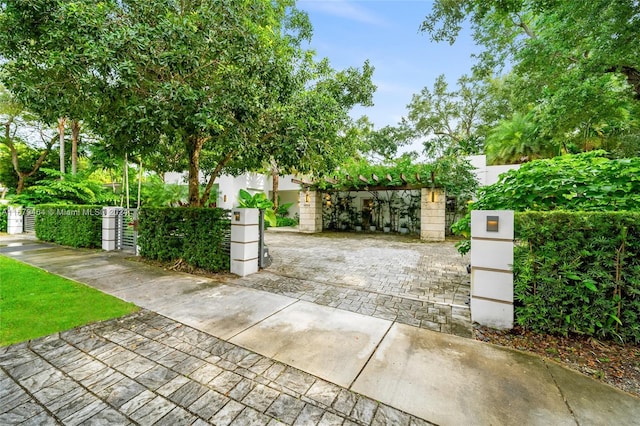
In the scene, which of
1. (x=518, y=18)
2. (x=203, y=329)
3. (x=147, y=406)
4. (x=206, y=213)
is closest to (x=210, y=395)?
(x=147, y=406)

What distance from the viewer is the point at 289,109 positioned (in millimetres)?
5059

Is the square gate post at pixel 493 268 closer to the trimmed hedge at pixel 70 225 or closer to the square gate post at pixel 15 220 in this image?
the trimmed hedge at pixel 70 225

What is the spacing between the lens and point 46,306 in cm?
374

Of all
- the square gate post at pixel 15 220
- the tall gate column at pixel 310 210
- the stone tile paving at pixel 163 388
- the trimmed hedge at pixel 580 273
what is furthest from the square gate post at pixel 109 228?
the trimmed hedge at pixel 580 273

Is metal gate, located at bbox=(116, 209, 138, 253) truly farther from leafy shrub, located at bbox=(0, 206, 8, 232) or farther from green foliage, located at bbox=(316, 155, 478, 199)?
leafy shrub, located at bbox=(0, 206, 8, 232)

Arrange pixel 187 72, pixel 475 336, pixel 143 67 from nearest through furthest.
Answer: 1. pixel 475 336
2. pixel 143 67
3. pixel 187 72

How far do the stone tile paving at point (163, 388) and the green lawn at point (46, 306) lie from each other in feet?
1.25

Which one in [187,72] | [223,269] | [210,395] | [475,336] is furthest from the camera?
[223,269]

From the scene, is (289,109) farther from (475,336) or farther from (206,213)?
(475,336)

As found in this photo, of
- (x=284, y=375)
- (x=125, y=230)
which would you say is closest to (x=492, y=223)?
(x=284, y=375)

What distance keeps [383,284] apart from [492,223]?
2470 mm

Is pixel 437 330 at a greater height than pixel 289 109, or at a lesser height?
lesser

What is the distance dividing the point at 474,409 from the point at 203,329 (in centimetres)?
284

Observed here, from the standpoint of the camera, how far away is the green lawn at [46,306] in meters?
3.09
